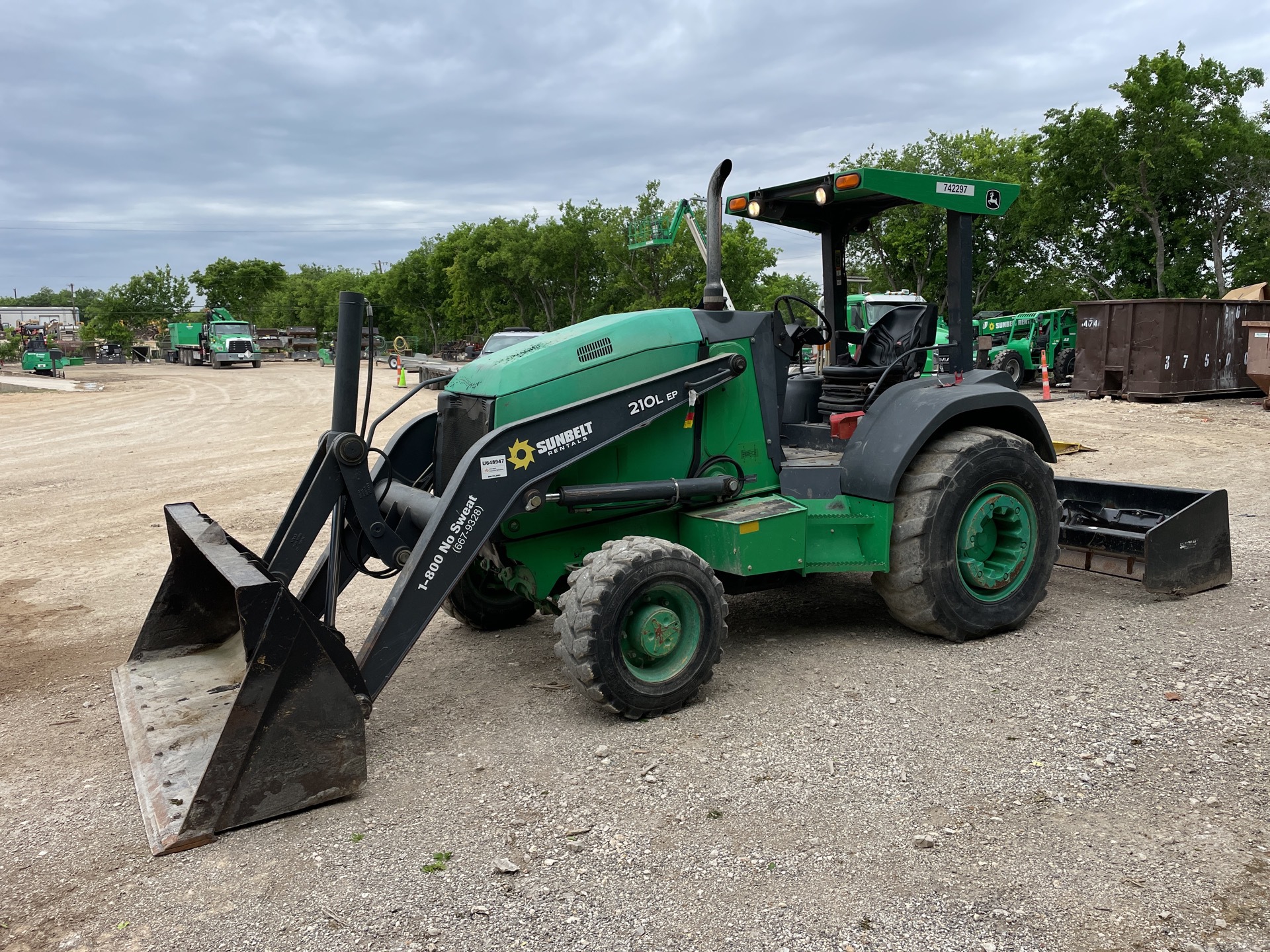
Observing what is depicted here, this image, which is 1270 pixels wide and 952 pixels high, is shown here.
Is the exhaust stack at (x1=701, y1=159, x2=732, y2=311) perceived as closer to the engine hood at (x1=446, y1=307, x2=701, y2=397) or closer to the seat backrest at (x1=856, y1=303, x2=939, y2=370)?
the engine hood at (x1=446, y1=307, x2=701, y2=397)

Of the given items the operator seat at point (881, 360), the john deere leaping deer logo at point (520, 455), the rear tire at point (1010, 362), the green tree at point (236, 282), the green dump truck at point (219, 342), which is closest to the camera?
the john deere leaping deer logo at point (520, 455)

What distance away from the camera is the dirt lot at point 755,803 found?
9.88 ft

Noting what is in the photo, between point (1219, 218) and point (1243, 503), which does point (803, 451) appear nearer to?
point (1243, 503)

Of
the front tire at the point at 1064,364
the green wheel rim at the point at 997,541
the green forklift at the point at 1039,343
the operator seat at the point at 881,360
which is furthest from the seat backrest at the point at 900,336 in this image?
the front tire at the point at 1064,364

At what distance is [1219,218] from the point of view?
103 ft

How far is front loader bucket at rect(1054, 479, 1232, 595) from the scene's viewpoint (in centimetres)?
597

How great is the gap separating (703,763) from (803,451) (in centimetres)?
240

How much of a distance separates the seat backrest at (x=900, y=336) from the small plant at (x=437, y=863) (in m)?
3.82

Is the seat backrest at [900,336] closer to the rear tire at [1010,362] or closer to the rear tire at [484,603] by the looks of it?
the rear tire at [484,603]

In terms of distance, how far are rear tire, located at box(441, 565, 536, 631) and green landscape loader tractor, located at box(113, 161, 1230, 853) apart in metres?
0.01

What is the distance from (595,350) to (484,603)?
74.4 inches

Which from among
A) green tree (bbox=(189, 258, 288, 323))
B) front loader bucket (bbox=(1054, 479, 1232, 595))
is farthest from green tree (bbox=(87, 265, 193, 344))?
front loader bucket (bbox=(1054, 479, 1232, 595))

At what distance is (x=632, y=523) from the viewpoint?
511cm

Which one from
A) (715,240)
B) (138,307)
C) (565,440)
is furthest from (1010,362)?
(138,307)
